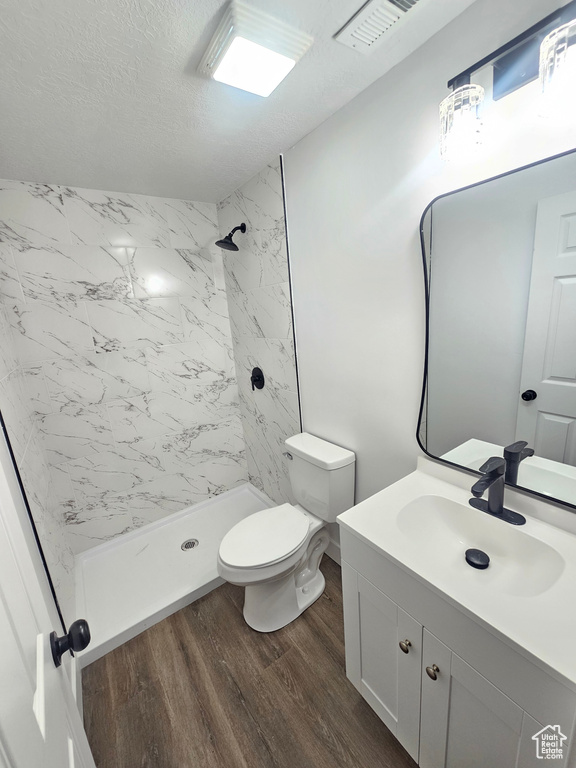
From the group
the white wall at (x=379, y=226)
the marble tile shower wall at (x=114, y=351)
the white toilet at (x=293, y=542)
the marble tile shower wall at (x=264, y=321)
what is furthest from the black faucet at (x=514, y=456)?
the marble tile shower wall at (x=114, y=351)

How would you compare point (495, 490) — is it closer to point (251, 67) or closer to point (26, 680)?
point (26, 680)

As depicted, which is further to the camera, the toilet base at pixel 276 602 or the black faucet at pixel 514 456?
the toilet base at pixel 276 602

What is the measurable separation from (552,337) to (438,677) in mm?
964

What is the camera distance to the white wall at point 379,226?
Answer: 2.98ft

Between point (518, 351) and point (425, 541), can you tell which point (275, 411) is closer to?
point (425, 541)

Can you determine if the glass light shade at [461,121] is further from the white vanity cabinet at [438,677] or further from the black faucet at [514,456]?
the white vanity cabinet at [438,677]

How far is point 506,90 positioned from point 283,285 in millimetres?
1176

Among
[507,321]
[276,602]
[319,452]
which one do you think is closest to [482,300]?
[507,321]

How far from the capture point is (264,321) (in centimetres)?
207

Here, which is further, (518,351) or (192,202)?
(192,202)

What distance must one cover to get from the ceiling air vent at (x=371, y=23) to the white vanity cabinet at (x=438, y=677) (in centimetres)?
152

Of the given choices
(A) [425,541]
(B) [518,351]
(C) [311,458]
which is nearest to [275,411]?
(C) [311,458]

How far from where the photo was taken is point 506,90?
2.82 feet

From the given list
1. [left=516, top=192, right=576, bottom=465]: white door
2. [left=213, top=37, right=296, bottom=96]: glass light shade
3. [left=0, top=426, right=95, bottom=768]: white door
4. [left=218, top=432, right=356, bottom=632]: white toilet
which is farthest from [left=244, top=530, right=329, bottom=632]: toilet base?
[left=213, top=37, right=296, bottom=96]: glass light shade
